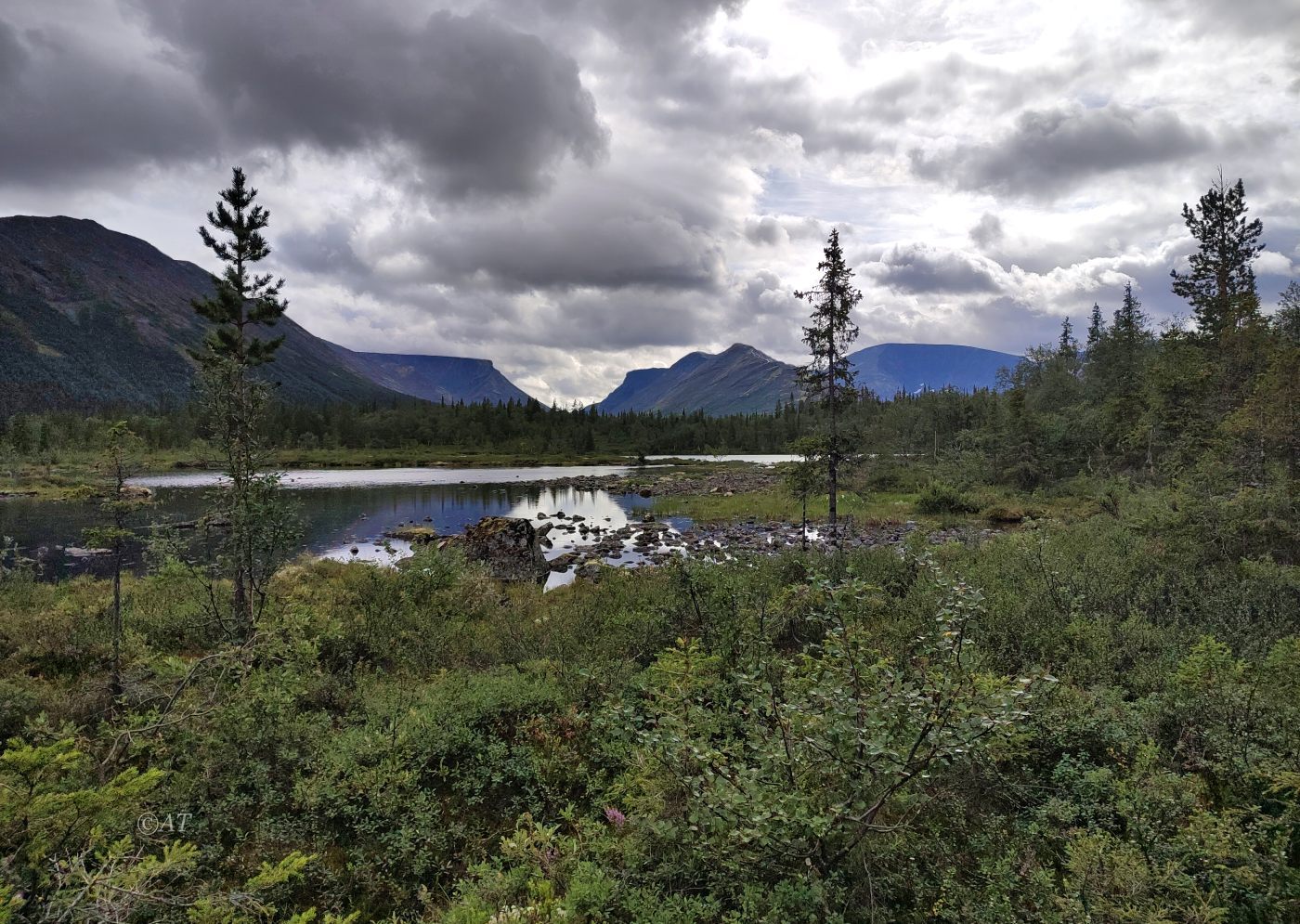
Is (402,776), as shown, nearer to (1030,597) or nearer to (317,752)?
(317,752)

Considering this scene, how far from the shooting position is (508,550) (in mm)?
22828

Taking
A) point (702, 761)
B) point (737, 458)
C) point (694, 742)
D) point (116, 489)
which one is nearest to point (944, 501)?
point (694, 742)

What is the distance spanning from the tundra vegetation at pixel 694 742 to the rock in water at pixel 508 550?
5.83 metres

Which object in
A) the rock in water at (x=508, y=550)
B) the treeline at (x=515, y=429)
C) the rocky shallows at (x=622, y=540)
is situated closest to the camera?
the rock in water at (x=508, y=550)

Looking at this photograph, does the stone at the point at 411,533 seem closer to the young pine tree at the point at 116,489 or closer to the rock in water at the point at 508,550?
the rock in water at the point at 508,550

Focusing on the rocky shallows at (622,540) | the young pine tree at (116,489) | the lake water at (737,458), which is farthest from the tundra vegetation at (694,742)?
the lake water at (737,458)

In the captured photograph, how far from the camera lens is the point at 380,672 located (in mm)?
10570

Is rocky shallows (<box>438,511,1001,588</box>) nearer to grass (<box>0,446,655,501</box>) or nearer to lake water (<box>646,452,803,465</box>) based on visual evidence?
grass (<box>0,446,655,501</box>)

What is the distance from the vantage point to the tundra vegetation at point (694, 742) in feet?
13.0

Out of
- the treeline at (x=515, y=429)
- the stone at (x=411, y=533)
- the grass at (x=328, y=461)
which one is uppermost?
the treeline at (x=515, y=429)

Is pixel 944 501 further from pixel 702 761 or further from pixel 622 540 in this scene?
pixel 702 761

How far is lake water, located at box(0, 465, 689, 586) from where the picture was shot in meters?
27.4

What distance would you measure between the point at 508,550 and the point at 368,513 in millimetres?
29759

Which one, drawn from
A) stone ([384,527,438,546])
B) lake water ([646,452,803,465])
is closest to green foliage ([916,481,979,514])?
stone ([384,527,438,546])
